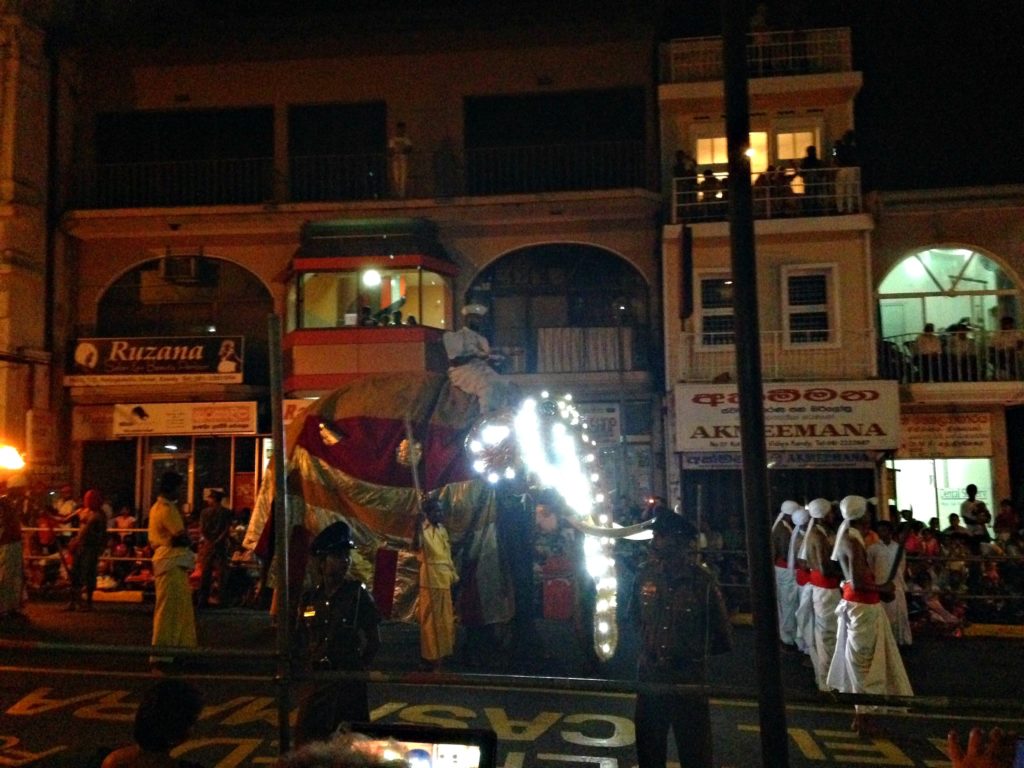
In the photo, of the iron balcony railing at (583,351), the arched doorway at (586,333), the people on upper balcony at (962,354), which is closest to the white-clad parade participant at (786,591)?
the arched doorway at (586,333)

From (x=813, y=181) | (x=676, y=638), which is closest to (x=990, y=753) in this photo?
(x=676, y=638)

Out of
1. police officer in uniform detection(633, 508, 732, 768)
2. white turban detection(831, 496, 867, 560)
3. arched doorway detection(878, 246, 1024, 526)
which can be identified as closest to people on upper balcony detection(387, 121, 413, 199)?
arched doorway detection(878, 246, 1024, 526)

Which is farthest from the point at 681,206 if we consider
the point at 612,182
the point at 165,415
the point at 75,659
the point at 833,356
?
the point at 75,659

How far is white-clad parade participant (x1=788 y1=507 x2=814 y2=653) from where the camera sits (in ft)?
31.7

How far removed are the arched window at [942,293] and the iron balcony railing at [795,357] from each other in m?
1.43

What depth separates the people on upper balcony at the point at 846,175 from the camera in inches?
695

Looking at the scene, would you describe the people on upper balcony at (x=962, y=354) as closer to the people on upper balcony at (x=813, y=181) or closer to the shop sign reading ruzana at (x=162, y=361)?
the people on upper balcony at (x=813, y=181)

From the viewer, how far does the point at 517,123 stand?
19.5m

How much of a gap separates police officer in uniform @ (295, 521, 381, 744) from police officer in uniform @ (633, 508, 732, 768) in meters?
1.69

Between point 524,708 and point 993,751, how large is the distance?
541cm

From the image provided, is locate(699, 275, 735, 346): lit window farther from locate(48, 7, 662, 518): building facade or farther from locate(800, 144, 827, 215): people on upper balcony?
locate(800, 144, 827, 215): people on upper balcony

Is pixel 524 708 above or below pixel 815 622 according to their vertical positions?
below

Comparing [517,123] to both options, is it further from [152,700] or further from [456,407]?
[152,700]

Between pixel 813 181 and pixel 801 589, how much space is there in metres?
10.5
